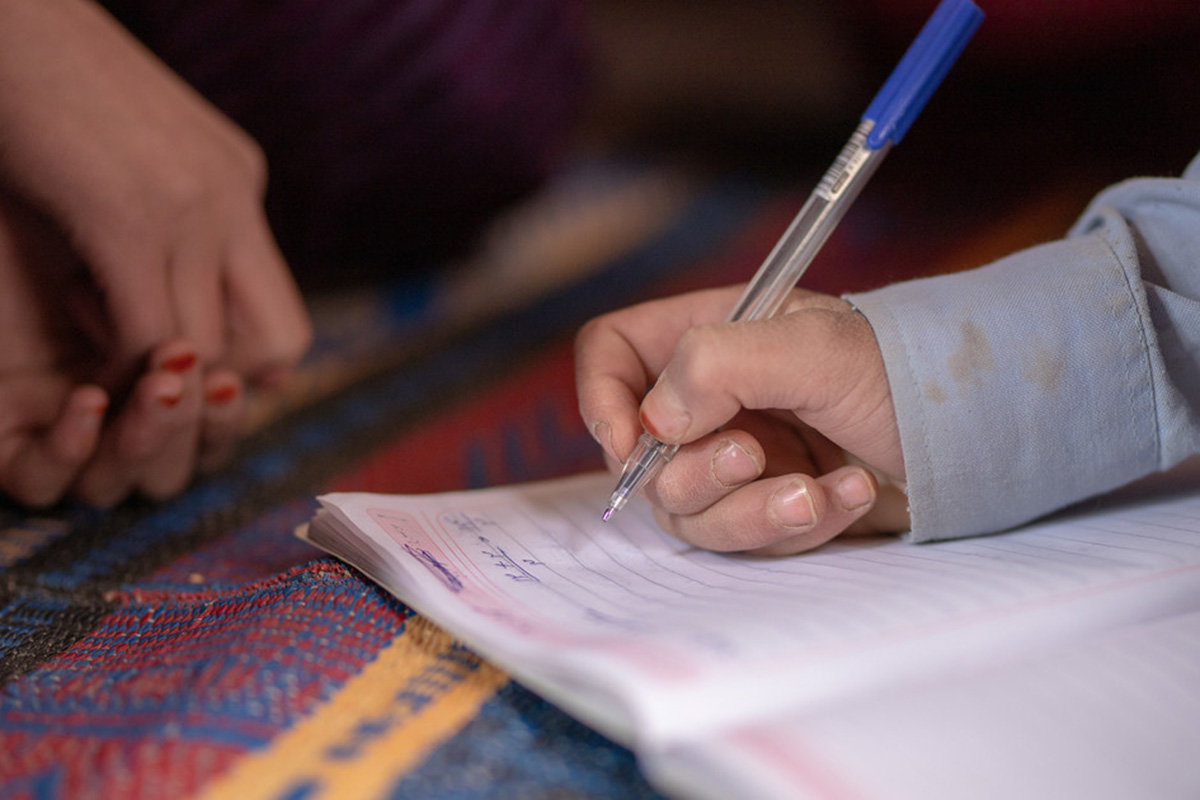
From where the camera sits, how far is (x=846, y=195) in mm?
410

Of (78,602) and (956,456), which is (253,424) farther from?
(956,456)

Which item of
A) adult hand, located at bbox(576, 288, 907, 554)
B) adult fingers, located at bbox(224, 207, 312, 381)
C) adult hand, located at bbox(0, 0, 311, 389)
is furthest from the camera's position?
adult fingers, located at bbox(224, 207, 312, 381)

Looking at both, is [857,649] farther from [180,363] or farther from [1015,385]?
[180,363]

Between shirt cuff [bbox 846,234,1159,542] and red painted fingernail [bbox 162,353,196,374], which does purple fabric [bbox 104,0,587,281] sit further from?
shirt cuff [bbox 846,234,1159,542]

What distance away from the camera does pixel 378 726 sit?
282 mm

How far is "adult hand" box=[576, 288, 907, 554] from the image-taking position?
352 mm

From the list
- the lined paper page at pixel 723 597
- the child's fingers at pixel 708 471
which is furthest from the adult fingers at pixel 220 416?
the child's fingers at pixel 708 471

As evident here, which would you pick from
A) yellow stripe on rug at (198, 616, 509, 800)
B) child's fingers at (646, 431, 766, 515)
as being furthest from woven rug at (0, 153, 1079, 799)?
child's fingers at (646, 431, 766, 515)

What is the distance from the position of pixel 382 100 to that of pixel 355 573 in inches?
19.0

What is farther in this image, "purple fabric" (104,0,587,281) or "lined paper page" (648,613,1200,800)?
"purple fabric" (104,0,587,281)

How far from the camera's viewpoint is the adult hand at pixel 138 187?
49cm

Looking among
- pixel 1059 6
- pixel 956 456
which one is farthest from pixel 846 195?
pixel 1059 6

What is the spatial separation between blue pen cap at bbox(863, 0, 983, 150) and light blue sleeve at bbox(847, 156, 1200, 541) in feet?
0.22

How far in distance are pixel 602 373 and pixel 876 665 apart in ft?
0.67
